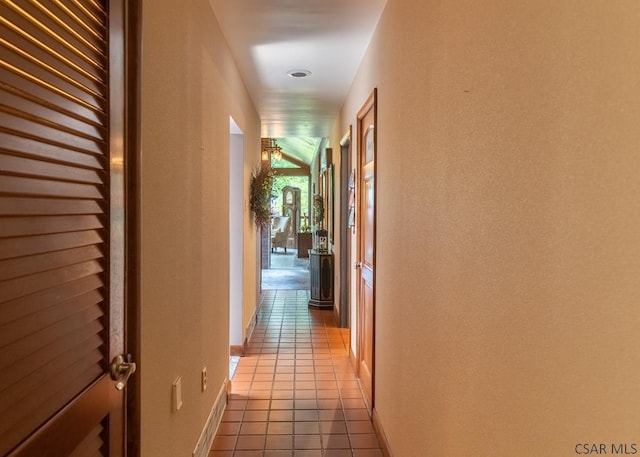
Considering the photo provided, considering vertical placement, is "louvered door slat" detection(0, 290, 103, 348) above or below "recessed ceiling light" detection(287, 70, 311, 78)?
below

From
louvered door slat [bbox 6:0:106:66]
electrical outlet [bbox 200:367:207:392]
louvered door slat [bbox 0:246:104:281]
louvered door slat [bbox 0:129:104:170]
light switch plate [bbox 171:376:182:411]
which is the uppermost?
louvered door slat [bbox 6:0:106:66]

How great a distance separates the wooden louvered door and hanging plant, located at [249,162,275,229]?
3.48 m

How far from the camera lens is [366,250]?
10.5ft

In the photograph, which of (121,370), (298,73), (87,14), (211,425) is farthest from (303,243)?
(87,14)

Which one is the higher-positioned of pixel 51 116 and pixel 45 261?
pixel 51 116

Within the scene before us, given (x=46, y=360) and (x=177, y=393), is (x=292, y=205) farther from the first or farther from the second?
(x=46, y=360)

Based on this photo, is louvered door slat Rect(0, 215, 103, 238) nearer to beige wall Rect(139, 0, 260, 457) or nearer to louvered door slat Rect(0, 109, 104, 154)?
louvered door slat Rect(0, 109, 104, 154)

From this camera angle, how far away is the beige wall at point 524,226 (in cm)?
67

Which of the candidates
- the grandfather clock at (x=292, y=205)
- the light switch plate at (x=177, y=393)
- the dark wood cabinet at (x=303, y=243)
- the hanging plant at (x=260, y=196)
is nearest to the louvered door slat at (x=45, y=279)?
the light switch plate at (x=177, y=393)

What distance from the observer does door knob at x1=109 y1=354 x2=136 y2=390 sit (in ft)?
3.60

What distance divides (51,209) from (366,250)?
8.29ft

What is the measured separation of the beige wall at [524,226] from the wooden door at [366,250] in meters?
1.02

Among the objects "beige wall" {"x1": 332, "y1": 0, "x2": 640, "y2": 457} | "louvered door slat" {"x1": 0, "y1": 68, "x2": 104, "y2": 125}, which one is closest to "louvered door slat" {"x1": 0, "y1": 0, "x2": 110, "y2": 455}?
"louvered door slat" {"x1": 0, "y1": 68, "x2": 104, "y2": 125}

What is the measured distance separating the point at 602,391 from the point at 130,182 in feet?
3.67
